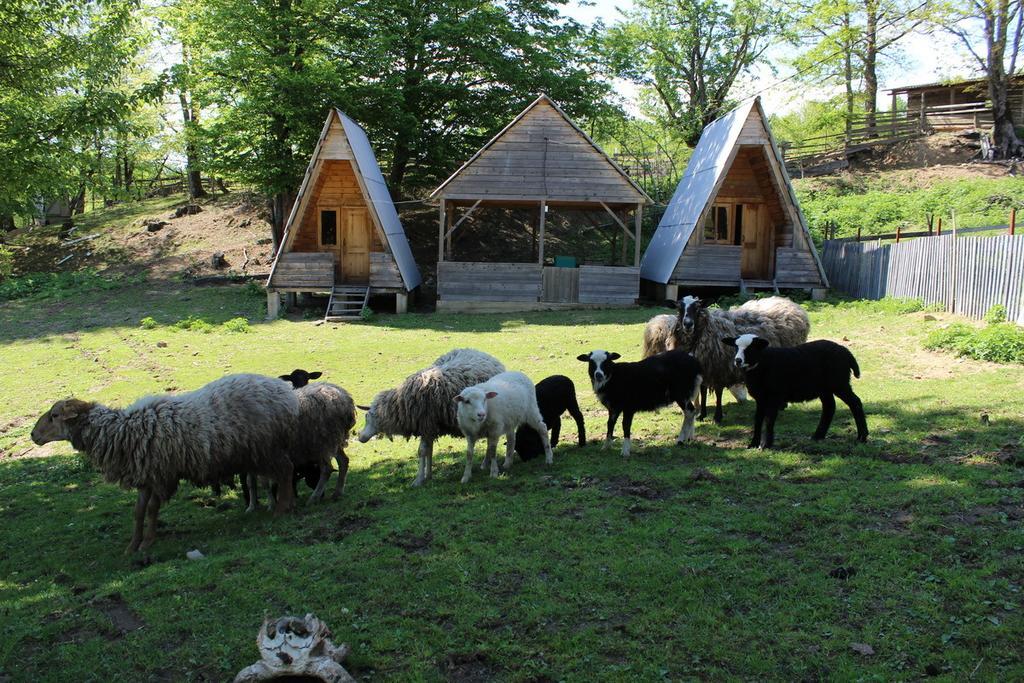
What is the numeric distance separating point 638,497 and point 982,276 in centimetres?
1232

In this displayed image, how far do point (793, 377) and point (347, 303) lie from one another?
17663 millimetres

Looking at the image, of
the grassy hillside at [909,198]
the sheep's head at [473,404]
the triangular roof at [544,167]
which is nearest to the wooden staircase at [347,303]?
the triangular roof at [544,167]

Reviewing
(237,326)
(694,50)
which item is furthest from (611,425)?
(694,50)

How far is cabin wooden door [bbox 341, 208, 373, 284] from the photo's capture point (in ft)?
89.9

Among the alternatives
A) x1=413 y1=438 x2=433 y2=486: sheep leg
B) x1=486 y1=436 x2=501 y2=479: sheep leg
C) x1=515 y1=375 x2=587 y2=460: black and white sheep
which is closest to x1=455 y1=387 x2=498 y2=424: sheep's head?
x1=486 y1=436 x2=501 y2=479: sheep leg

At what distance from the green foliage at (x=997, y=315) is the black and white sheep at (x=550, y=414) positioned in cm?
957

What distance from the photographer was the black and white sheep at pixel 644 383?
32.8ft

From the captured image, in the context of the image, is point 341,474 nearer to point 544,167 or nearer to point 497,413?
point 497,413

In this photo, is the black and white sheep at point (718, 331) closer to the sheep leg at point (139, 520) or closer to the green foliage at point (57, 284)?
the sheep leg at point (139, 520)

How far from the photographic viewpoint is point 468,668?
5297mm

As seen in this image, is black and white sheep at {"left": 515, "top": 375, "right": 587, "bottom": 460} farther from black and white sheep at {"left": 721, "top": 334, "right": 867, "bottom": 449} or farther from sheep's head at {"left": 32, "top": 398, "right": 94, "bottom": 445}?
sheep's head at {"left": 32, "top": 398, "right": 94, "bottom": 445}

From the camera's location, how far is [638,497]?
808 centimetres

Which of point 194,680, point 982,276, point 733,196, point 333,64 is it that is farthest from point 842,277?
point 194,680

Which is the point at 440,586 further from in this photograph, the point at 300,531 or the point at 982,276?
the point at 982,276
